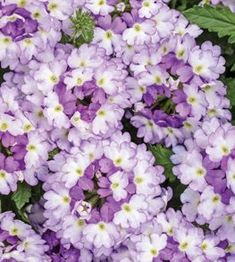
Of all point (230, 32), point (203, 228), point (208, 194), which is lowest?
point (203, 228)

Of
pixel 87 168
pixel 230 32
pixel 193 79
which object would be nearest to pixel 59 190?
pixel 87 168

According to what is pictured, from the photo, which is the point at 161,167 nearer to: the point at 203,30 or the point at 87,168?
the point at 87,168

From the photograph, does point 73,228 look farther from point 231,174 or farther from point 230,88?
point 230,88

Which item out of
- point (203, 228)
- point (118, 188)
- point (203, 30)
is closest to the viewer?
point (118, 188)

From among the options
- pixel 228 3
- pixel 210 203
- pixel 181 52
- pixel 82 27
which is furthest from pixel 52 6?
pixel 210 203

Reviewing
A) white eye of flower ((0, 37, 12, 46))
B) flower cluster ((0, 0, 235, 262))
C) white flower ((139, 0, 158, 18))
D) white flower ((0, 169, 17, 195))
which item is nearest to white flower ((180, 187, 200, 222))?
flower cluster ((0, 0, 235, 262))
